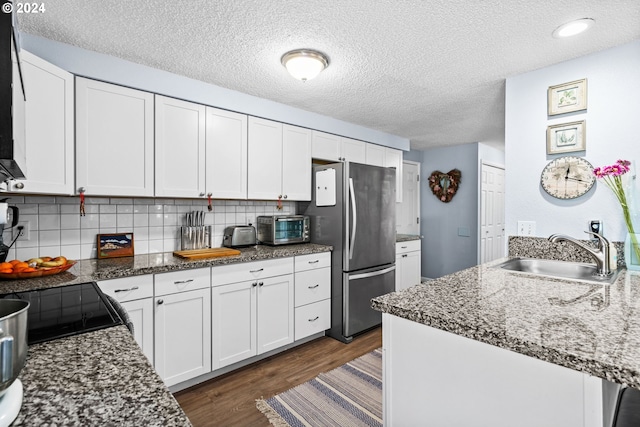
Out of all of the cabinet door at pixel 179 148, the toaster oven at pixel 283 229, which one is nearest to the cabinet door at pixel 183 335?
the cabinet door at pixel 179 148

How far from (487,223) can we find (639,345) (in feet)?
14.4

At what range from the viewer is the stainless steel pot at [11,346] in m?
0.49

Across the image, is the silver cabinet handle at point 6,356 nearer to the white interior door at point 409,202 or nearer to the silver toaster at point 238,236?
the silver toaster at point 238,236

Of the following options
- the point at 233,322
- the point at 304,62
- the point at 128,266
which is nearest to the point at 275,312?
the point at 233,322

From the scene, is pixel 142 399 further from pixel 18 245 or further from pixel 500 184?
pixel 500 184

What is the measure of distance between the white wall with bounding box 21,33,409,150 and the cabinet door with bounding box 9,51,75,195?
0.15 meters

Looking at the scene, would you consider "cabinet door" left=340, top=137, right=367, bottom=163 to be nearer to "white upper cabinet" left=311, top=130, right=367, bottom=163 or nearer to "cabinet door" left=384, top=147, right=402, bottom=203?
"white upper cabinet" left=311, top=130, right=367, bottom=163

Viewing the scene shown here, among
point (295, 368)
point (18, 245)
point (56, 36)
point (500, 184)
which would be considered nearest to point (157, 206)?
point (18, 245)

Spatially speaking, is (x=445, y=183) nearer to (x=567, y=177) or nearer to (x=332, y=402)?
(x=567, y=177)

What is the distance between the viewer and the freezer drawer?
3.10 meters

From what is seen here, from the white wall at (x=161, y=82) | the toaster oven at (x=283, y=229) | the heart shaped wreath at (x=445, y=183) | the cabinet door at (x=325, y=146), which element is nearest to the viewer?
the white wall at (x=161, y=82)

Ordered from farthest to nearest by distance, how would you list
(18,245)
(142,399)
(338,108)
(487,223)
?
1. (487,223)
2. (338,108)
3. (18,245)
4. (142,399)

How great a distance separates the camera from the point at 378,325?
11.3ft

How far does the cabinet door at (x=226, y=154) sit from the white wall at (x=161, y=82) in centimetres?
10
